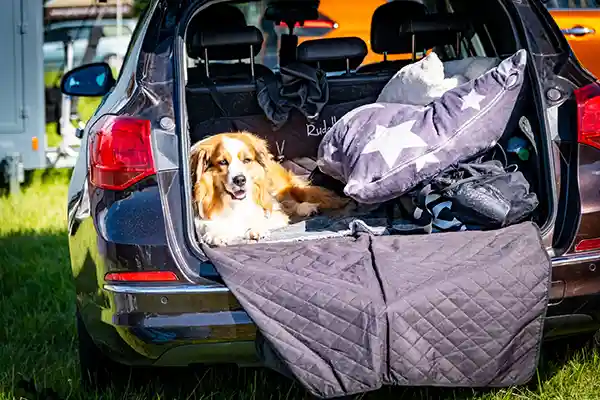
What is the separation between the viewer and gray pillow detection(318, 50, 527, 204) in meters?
3.83

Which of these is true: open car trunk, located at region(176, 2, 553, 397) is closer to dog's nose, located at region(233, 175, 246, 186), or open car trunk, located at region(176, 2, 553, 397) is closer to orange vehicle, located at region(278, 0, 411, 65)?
dog's nose, located at region(233, 175, 246, 186)

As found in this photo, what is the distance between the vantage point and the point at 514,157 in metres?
3.83

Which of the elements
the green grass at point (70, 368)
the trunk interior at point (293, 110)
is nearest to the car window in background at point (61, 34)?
the green grass at point (70, 368)

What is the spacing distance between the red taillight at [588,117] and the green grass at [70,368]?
970 millimetres

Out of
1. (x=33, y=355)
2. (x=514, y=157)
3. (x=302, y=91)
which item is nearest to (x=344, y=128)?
(x=302, y=91)

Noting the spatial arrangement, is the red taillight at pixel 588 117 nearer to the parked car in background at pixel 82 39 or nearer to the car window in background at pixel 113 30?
the parked car in background at pixel 82 39

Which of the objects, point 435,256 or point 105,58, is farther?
point 105,58

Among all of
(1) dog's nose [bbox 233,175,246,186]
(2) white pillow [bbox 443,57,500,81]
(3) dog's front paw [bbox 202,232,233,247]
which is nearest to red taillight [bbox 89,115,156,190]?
(3) dog's front paw [bbox 202,232,233,247]

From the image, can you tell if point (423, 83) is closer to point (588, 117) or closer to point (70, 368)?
point (588, 117)

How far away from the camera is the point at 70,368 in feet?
13.9

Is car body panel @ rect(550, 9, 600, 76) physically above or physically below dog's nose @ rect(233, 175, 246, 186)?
above

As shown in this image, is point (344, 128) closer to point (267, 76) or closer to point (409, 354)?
point (267, 76)

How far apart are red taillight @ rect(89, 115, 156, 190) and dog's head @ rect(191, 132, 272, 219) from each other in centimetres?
77

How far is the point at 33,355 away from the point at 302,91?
1.85 metres
